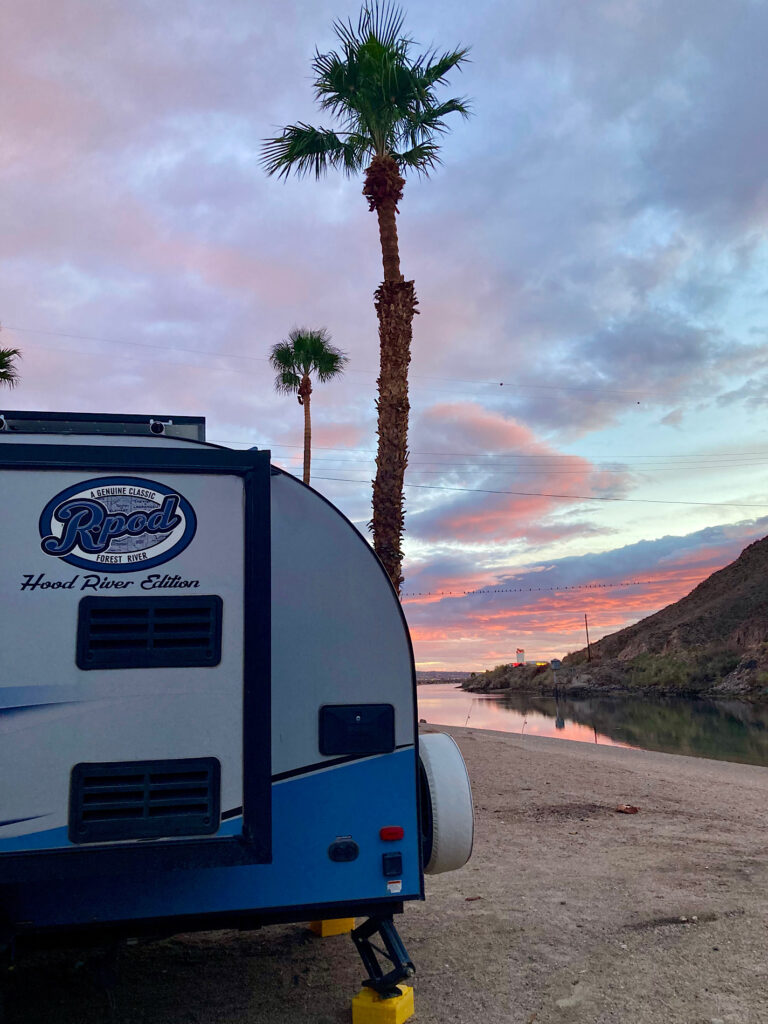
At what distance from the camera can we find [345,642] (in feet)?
13.7

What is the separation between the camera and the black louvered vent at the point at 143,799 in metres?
3.40

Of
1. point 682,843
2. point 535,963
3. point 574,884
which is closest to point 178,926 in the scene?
point 535,963

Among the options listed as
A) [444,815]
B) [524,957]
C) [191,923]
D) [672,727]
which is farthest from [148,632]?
[672,727]

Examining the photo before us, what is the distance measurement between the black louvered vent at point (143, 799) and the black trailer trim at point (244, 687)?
2.3 inches

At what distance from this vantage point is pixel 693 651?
91.4m

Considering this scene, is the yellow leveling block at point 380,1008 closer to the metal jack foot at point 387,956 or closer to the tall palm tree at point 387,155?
the metal jack foot at point 387,956

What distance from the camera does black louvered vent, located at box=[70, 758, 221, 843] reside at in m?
3.40

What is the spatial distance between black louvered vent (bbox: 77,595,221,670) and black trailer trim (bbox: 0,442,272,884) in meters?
0.18

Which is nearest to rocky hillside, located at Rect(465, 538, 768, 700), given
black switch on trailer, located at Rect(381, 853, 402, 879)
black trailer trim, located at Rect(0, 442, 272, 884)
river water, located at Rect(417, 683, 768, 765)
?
river water, located at Rect(417, 683, 768, 765)

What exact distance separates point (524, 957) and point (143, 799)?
374cm

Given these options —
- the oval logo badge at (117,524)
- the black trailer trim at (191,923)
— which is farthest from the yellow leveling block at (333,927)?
the oval logo badge at (117,524)

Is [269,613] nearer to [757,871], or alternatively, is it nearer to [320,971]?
[320,971]

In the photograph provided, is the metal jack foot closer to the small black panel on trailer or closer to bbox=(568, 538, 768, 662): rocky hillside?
the small black panel on trailer

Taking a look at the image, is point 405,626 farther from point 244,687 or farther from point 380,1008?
point 380,1008
